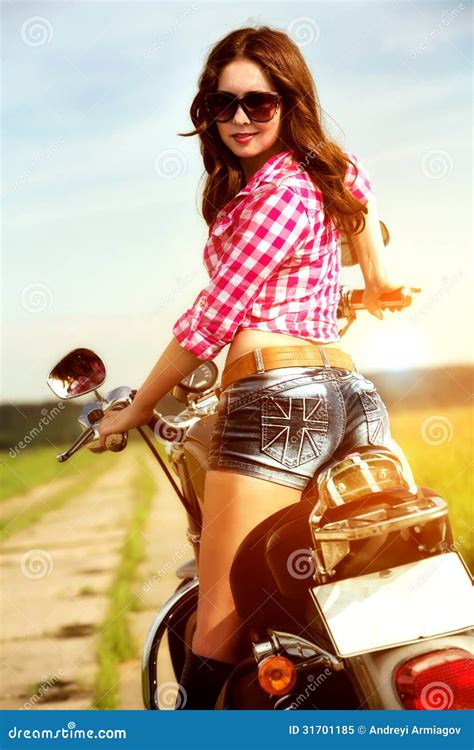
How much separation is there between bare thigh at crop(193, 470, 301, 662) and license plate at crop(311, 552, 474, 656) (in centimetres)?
28

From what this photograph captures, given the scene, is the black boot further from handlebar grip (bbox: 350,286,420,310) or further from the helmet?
handlebar grip (bbox: 350,286,420,310)

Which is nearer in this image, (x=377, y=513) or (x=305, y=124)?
(x=377, y=513)

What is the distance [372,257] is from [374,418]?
59 centimetres

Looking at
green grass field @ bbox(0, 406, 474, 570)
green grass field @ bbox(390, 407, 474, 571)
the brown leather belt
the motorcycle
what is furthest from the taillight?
green grass field @ bbox(390, 407, 474, 571)

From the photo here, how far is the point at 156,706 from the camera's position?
2664mm

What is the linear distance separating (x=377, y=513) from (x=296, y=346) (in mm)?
511

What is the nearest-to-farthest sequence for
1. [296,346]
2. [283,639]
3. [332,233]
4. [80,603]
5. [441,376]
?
[283,639]
[296,346]
[332,233]
[441,376]
[80,603]

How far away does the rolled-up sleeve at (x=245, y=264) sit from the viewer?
Result: 88.2 inches

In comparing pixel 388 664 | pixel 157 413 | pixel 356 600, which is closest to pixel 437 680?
pixel 388 664

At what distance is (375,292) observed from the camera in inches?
104

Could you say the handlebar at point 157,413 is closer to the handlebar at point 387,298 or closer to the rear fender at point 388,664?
the handlebar at point 387,298

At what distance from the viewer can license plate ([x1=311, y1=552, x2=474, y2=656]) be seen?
6.09 ft
